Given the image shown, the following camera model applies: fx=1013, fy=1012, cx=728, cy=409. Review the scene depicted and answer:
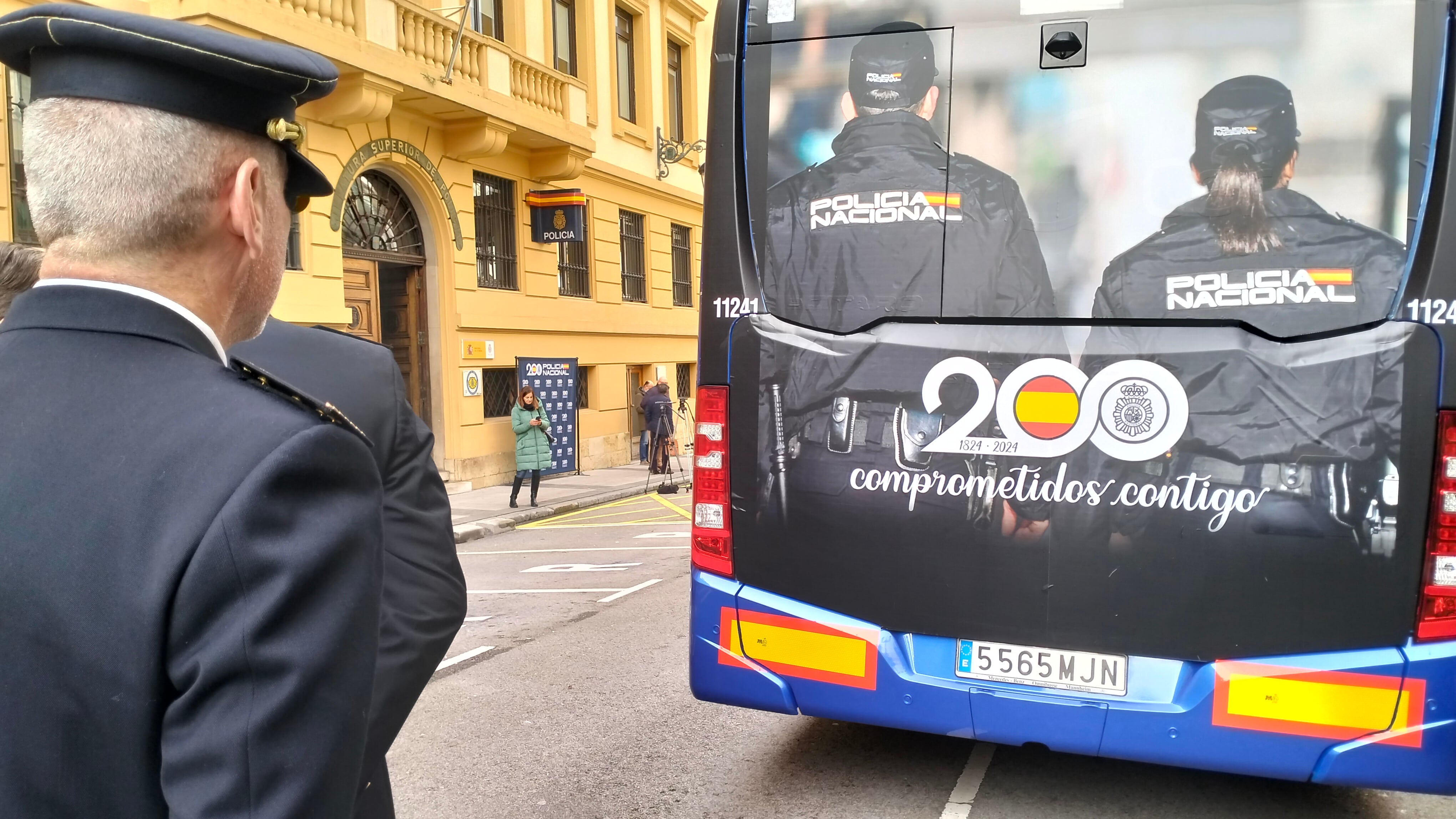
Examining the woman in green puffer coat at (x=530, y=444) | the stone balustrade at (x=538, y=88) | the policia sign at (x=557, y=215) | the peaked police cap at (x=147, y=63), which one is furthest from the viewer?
the policia sign at (x=557, y=215)

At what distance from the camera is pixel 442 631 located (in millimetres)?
1697

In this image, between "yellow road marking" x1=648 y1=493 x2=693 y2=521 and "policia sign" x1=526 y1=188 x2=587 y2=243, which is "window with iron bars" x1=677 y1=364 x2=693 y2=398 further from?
"yellow road marking" x1=648 y1=493 x2=693 y2=521

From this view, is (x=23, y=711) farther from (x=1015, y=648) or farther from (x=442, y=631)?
(x=1015, y=648)

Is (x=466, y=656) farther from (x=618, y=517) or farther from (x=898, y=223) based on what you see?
(x=618, y=517)

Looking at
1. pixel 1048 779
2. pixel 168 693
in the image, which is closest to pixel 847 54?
pixel 1048 779

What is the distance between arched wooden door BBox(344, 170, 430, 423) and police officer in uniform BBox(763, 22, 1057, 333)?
38.1 ft

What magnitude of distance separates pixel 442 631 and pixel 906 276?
2.32 metres

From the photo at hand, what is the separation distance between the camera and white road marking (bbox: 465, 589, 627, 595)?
848 centimetres

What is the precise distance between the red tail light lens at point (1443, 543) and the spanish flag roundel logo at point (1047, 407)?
103 centimetres

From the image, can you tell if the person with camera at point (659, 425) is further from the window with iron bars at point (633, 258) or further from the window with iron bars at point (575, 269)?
the window with iron bars at point (633, 258)

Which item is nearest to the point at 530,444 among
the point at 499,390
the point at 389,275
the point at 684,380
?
the point at 499,390

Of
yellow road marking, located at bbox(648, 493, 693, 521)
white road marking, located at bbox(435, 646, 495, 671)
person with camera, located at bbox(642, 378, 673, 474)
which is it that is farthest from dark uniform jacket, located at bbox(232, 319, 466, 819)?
person with camera, located at bbox(642, 378, 673, 474)

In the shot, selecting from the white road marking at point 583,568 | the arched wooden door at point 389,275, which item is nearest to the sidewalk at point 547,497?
the white road marking at point 583,568

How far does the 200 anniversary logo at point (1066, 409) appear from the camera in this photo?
326 cm
